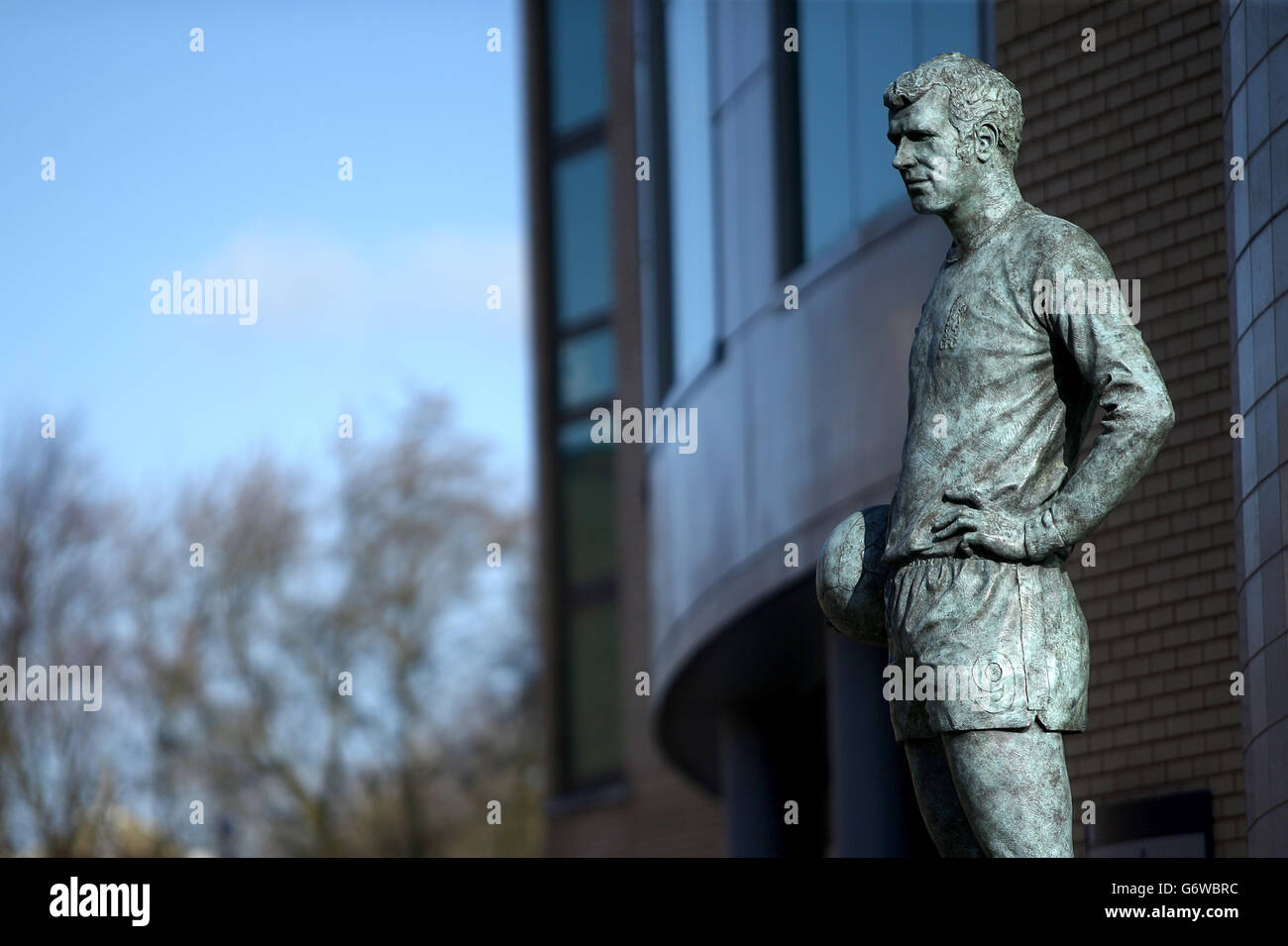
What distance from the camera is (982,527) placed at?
609 cm

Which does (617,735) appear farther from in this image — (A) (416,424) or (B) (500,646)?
(A) (416,424)

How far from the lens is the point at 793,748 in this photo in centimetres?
2120

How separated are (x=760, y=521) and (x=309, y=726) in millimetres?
24065

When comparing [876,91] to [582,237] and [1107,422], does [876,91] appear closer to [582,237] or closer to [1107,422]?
[1107,422]

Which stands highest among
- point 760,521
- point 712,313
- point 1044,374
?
point 712,313

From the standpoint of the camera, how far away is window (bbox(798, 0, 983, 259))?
50.9 ft

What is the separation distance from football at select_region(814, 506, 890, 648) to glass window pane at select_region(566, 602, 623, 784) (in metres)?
28.6

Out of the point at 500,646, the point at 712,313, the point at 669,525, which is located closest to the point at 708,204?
the point at 712,313

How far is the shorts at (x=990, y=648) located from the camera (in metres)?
6.01

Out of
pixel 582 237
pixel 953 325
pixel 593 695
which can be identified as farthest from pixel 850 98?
pixel 582 237

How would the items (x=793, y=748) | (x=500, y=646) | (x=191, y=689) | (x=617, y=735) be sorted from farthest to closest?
(x=500, y=646) < (x=191, y=689) < (x=617, y=735) < (x=793, y=748)

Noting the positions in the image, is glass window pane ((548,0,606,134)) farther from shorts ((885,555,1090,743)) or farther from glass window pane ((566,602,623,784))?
shorts ((885,555,1090,743))

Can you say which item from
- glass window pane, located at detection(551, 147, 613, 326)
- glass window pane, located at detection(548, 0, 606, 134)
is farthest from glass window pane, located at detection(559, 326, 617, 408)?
glass window pane, located at detection(548, 0, 606, 134)

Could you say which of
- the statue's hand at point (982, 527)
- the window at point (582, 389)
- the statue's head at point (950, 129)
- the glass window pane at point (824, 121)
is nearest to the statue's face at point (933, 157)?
the statue's head at point (950, 129)
